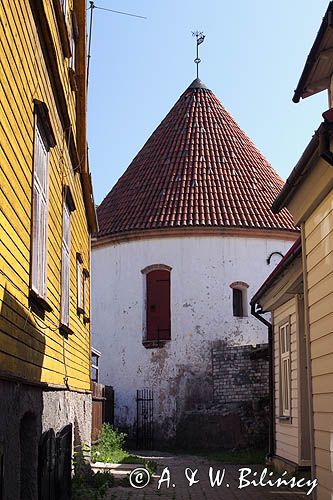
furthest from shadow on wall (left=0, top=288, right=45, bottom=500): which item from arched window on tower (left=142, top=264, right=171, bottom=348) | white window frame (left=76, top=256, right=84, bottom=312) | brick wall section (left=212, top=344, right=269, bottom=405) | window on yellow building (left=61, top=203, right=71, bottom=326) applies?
arched window on tower (left=142, top=264, right=171, bottom=348)

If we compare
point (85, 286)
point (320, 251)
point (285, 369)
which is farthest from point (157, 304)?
point (320, 251)

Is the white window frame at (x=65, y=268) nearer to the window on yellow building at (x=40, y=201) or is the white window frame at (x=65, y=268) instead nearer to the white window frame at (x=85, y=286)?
the window on yellow building at (x=40, y=201)

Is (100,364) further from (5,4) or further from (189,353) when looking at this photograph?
(5,4)

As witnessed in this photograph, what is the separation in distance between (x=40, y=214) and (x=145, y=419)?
17.2 metres

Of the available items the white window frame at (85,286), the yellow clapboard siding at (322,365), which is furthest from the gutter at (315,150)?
the white window frame at (85,286)

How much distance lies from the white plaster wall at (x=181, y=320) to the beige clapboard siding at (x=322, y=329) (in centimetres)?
1563

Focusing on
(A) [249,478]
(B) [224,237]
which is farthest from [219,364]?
(A) [249,478]

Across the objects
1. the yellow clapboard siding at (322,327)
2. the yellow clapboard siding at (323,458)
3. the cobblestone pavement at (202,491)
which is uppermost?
the yellow clapboard siding at (322,327)

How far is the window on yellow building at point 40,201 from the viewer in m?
7.66

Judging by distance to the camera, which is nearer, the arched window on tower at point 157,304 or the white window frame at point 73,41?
the white window frame at point 73,41

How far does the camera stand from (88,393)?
14820mm

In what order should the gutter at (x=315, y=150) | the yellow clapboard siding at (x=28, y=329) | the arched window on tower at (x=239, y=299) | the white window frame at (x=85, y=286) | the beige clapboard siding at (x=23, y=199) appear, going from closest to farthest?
the beige clapboard siding at (x=23, y=199), the yellow clapboard siding at (x=28, y=329), the gutter at (x=315, y=150), the white window frame at (x=85, y=286), the arched window on tower at (x=239, y=299)

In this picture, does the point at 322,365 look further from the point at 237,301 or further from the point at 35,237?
the point at 237,301

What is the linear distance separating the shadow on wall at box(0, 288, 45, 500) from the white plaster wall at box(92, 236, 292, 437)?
641 inches
